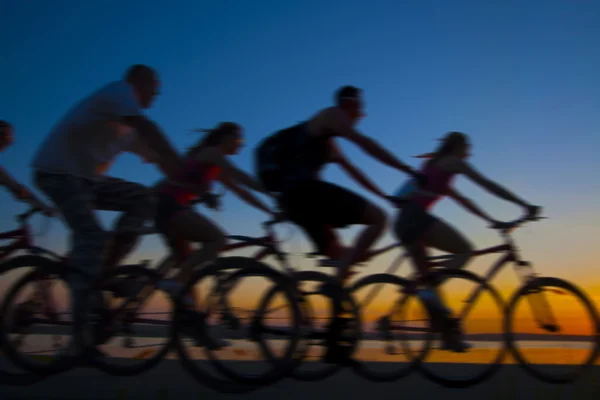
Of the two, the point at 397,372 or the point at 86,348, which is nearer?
the point at 86,348

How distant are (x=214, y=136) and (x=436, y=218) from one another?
193 centimetres

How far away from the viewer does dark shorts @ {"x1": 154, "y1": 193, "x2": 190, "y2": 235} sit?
4188 millimetres

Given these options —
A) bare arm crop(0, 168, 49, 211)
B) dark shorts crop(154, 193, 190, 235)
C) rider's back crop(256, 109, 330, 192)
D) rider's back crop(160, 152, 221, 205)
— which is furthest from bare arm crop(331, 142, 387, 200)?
bare arm crop(0, 168, 49, 211)

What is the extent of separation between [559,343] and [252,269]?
299 centimetres

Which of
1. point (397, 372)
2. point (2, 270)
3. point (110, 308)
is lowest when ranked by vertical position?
point (397, 372)

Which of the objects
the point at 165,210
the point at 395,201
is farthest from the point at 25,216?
the point at 395,201

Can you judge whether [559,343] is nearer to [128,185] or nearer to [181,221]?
[181,221]

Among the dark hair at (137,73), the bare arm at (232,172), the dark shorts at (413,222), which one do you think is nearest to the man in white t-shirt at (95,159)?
the dark hair at (137,73)

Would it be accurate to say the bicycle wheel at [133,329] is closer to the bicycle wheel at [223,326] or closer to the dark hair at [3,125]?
the bicycle wheel at [223,326]

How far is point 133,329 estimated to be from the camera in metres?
4.20

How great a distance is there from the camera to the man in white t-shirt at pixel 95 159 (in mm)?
3861

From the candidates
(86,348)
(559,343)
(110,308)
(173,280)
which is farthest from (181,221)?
(559,343)

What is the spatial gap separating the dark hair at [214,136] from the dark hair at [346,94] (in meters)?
0.86

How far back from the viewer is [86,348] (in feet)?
13.3
